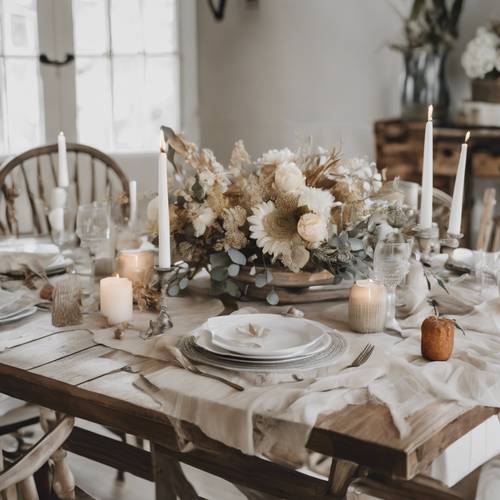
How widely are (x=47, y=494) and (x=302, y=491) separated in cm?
54

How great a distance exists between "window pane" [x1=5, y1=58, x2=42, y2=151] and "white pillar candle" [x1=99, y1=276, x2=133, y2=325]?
240cm

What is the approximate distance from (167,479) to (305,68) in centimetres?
262

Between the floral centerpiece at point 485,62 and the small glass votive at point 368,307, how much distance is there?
2103 millimetres

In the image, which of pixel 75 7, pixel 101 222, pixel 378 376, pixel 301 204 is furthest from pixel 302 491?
pixel 75 7

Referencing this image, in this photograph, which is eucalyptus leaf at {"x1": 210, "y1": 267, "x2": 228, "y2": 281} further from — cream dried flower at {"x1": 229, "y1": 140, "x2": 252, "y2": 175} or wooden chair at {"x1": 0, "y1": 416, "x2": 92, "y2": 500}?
wooden chair at {"x1": 0, "y1": 416, "x2": 92, "y2": 500}

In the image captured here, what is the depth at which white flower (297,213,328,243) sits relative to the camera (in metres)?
1.60

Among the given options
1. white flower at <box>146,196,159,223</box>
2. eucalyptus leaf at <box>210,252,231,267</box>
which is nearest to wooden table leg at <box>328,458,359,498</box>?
eucalyptus leaf at <box>210,252,231,267</box>

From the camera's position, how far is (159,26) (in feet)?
13.2

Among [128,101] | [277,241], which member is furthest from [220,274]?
[128,101]

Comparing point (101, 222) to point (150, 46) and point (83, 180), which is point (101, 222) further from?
point (150, 46)

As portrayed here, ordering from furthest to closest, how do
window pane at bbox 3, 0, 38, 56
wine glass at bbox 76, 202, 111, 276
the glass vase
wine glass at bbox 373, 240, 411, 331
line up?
window pane at bbox 3, 0, 38, 56
the glass vase
wine glass at bbox 76, 202, 111, 276
wine glass at bbox 373, 240, 411, 331

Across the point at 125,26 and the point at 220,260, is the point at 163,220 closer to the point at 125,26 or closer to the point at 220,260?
the point at 220,260

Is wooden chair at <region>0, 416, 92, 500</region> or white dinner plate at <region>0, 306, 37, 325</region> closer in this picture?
wooden chair at <region>0, 416, 92, 500</region>

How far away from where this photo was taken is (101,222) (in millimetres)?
1771
